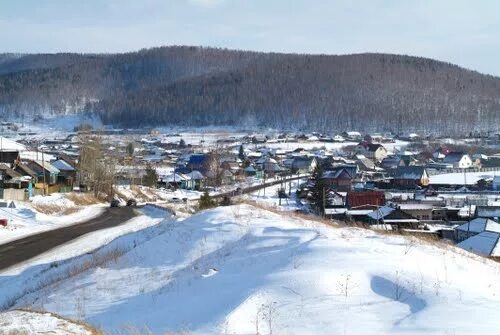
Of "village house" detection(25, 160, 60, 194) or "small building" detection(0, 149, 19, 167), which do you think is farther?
"village house" detection(25, 160, 60, 194)

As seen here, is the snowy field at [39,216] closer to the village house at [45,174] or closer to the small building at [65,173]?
the village house at [45,174]

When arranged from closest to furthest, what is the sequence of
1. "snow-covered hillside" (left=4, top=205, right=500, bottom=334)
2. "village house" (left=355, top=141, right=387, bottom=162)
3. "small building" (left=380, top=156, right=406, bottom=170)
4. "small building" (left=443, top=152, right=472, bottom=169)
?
1. "snow-covered hillside" (left=4, top=205, right=500, bottom=334)
2. "small building" (left=443, top=152, right=472, bottom=169)
3. "small building" (left=380, top=156, right=406, bottom=170)
4. "village house" (left=355, top=141, right=387, bottom=162)

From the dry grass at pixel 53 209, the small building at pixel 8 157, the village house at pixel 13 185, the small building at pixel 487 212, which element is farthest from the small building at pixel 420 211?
the small building at pixel 8 157

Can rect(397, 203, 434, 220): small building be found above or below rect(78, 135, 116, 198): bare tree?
below

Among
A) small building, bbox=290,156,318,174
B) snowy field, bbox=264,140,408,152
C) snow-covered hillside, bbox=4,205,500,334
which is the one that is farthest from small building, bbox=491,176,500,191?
snow-covered hillside, bbox=4,205,500,334

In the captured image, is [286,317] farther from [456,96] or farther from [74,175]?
[456,96]

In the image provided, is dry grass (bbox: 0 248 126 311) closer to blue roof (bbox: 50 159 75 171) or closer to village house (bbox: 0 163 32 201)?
village house (bbox: 0 163 32 201)

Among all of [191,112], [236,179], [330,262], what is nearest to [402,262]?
[330,262]
